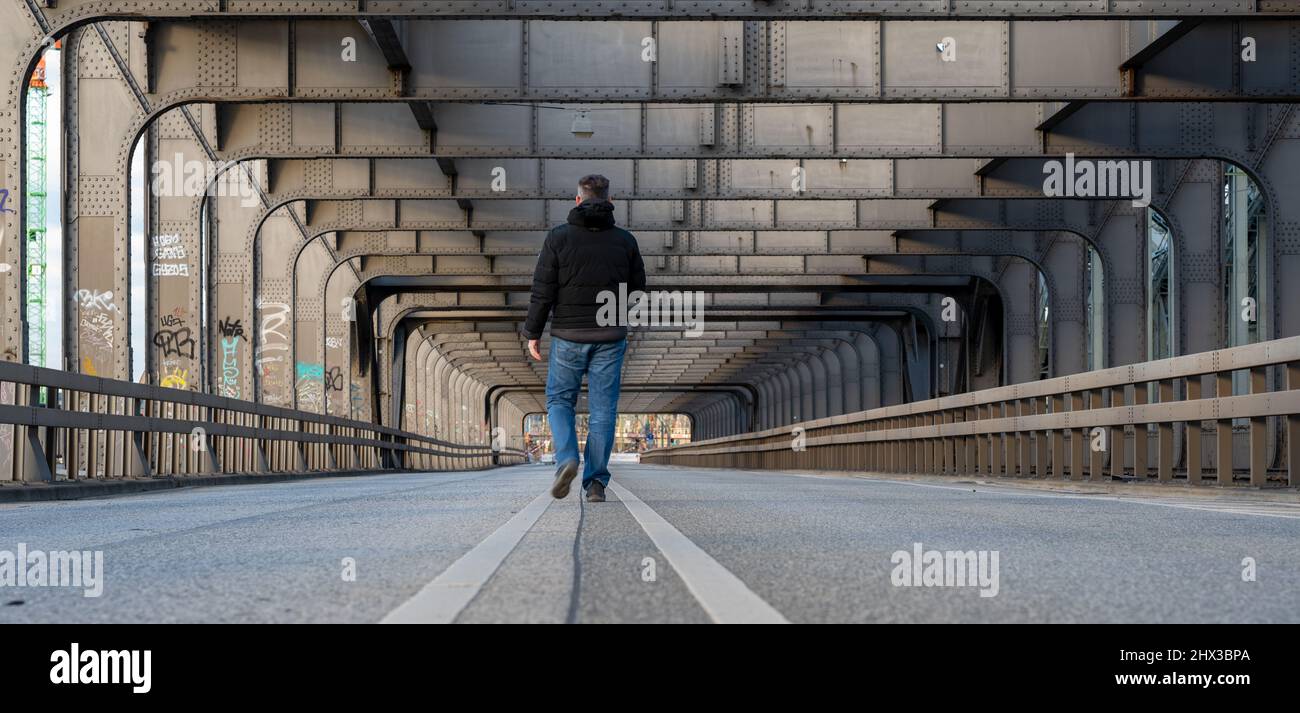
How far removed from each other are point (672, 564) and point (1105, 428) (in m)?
11.0

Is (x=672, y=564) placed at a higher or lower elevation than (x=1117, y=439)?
lower

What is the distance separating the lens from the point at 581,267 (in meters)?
8.89

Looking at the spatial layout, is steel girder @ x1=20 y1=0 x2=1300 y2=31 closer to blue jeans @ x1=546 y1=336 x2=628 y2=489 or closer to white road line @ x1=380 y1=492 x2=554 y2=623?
blue jeans @ x1=546 y1=336 x2=628 y2=489

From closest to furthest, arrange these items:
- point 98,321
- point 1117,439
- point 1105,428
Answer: point 1117,439 → point 1105,428 → point 98,321

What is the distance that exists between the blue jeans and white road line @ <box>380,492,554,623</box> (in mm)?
2399

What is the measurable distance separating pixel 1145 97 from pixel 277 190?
1464 cm

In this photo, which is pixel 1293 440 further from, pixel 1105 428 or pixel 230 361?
pixel 230 361

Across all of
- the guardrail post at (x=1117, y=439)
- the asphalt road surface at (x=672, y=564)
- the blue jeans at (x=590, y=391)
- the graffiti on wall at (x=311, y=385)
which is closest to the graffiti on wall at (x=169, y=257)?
the graffiti on wall at (x=311, y=385)

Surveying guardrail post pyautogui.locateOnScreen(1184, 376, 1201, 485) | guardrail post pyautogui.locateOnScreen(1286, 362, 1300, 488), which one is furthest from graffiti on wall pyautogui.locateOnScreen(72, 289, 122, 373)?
guardrail post pyautogui.locateOnScreen(1286, 362, 1300, 488)

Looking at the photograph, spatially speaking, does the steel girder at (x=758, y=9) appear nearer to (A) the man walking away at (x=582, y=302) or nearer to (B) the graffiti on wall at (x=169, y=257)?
(A) the man walking away at (x=582, y=302)

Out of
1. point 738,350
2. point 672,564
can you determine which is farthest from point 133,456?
point 738,350

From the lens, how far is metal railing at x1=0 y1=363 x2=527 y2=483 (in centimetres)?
1119

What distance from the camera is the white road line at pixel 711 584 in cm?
355
